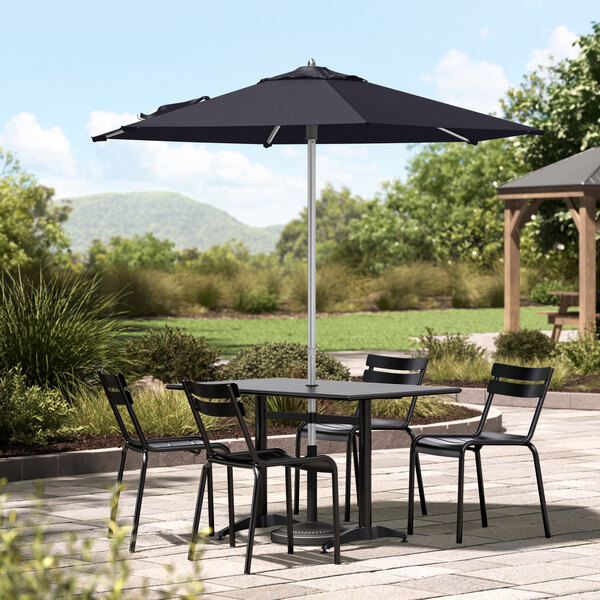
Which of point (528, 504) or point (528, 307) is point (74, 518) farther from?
point (528, 307)

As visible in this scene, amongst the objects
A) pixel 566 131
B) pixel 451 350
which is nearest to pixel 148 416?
pixel 451 350

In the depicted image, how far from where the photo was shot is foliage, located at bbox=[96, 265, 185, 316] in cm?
2955

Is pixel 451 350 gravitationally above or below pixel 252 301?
below

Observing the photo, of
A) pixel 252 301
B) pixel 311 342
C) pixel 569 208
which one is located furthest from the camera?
pixel 252 301

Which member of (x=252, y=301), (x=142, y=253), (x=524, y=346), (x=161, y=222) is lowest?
(x=524, y=346)

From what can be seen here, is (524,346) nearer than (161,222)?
Yes

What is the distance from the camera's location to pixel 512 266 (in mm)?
17703

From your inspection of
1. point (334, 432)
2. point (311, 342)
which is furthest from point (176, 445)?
point (334, 432)

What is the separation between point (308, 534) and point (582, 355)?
865 cm

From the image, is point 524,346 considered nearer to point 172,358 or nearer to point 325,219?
point 172,358

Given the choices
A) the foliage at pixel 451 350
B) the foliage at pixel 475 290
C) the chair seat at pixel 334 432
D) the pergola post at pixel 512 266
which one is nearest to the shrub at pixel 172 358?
Answer: the foliage at pixel 451 350

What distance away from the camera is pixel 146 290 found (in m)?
29.8

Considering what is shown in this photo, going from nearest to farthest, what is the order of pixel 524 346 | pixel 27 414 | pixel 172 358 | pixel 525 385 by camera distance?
pixel 525 385, pixel 27 414, pixel 172 358, pixel 524 346

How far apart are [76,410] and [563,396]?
5.79 metres
